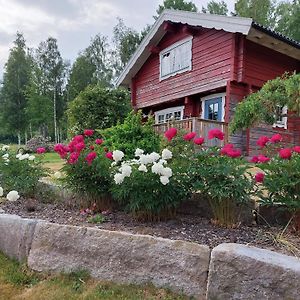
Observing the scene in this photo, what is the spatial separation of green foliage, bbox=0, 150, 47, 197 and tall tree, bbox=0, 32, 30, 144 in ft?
92.9

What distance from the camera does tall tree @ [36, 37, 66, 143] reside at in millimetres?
29938

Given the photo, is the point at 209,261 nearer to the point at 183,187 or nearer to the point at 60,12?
the point at 183,187

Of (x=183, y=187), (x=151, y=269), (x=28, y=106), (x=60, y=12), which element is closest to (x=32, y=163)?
(x=183, y=187)

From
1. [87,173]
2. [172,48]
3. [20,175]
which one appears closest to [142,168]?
[87,173]

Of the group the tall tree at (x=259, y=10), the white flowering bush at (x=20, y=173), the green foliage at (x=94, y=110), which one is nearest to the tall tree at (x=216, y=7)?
the tall tree at (x=259, y=10)

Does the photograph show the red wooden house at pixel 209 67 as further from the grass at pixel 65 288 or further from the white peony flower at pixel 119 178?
Result: the grass at pixel 65 288

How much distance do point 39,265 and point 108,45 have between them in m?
30.3

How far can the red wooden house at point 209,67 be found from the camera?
9242mm

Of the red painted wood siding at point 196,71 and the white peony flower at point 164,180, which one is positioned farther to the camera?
the red painted wood siding at point 196,71

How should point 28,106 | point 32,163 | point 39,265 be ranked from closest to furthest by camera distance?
point 39,265 < point 32,163 < point 28,106

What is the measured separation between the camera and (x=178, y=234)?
2.35m

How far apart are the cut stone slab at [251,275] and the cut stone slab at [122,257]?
91mm

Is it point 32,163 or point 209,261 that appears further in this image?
point 32,163

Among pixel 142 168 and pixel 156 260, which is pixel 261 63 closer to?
pixel 142 168
